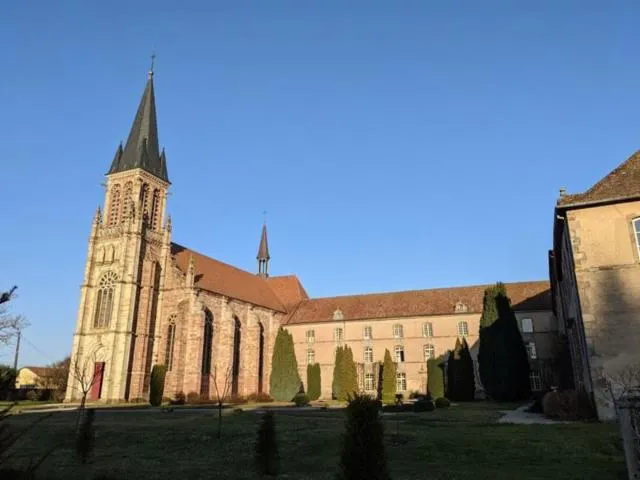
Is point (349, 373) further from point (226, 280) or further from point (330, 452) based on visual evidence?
point (330, 452)

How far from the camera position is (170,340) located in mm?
43406

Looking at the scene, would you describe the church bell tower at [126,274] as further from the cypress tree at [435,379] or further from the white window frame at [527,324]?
the white window frame at [527,324]

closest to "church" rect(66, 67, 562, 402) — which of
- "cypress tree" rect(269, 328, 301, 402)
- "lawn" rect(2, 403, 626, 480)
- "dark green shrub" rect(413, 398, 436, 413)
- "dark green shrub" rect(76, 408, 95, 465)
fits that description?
"cypress tree" rect(269, 328, 301, 402)

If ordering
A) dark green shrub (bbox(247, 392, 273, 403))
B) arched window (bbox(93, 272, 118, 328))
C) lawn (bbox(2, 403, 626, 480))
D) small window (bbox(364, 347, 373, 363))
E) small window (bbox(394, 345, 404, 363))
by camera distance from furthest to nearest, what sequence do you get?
small window (bbox(364, 347, 373, 363)) < small window (bbox(394, 345, 404, 363)) < dark green shrub (bbox(247, 392, 273, 403)) < arched window (bbox(93, 272, 118, 328)) < lawn (bbox(2, 403, 626, 480))

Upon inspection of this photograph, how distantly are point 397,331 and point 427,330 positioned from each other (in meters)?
2.87

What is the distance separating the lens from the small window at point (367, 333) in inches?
1959

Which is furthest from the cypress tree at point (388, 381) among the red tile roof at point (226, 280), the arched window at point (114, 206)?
the arched window at point (114, 206)

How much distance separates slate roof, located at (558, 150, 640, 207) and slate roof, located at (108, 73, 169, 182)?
38537mm

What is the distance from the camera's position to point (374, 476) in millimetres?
7395

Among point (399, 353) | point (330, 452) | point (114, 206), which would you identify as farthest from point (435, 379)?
point (114, 206)

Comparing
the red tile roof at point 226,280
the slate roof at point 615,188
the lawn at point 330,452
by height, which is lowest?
the lawn at point 330,452

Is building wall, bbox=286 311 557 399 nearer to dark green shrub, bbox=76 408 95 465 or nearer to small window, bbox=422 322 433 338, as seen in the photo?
small window, bbox=422 322 433 338

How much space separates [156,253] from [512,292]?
3300cm

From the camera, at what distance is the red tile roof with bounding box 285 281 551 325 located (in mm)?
46219
